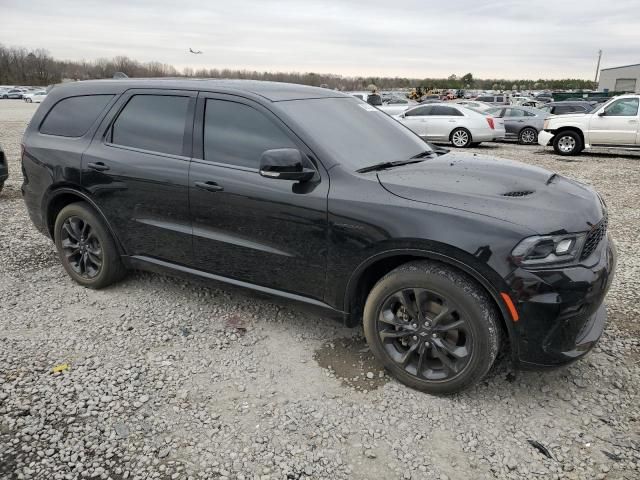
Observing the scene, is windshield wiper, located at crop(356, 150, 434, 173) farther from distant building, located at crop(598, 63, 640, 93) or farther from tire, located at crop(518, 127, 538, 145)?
distant building, located at crop(598, 63, 640, 93)

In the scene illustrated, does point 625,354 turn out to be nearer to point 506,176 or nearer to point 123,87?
point 506,176

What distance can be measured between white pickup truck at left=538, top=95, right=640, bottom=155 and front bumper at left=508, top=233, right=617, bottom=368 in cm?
1212

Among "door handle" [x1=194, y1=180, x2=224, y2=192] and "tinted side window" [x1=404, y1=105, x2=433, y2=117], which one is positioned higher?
"tinted side window" [x1=404, y1=105, x2=433, y2=117]

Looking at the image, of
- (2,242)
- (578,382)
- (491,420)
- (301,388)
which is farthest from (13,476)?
(2,242)

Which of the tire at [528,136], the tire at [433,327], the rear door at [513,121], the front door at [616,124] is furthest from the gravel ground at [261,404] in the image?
the rear door at [513,121]

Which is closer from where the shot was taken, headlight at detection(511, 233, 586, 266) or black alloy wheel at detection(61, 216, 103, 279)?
headlight at detection(511, 233, 586, 266)

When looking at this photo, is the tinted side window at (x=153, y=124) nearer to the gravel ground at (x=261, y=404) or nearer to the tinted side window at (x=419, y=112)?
the gravel ground at (x=261, y=404)

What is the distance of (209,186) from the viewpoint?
11.0ft

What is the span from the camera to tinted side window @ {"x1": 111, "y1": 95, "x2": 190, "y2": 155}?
11.8 ft

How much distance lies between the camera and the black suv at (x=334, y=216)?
8.39 feet

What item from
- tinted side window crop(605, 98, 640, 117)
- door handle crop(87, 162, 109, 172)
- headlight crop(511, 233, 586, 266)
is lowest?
headlight crop(511, 233, 586, 266)

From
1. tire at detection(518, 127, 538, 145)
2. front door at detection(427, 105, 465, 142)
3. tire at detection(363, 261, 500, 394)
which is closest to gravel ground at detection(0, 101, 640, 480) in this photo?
tire at detection(363, 261, 500, 394)

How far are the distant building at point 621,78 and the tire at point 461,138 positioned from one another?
2169 inches

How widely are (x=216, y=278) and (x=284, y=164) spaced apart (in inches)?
44.4
